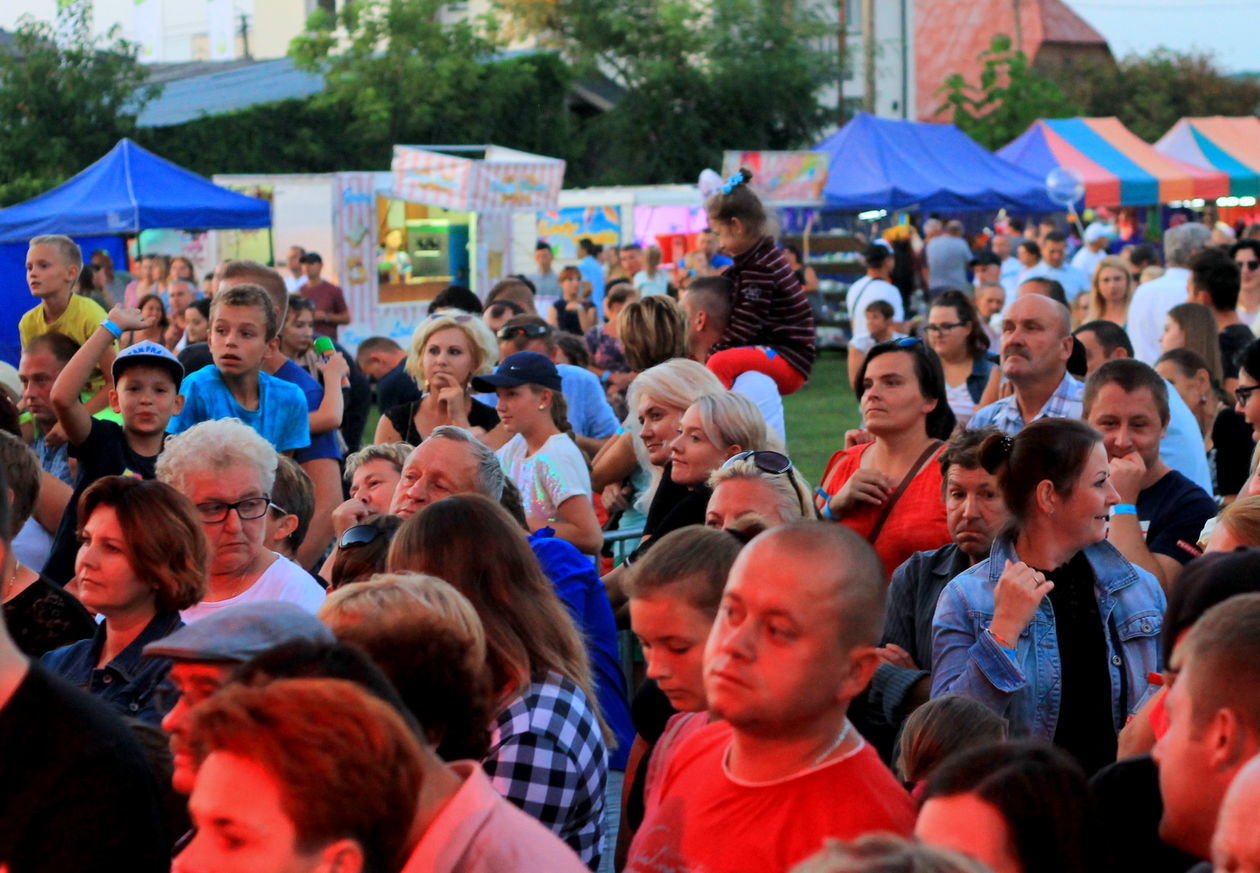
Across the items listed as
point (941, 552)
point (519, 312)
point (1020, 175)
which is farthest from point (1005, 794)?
point (1020, 175)

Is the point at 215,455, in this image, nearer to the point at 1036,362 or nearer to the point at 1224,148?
the point at 1036,362

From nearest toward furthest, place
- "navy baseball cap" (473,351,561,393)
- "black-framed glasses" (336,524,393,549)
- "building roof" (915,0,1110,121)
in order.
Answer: "black-framed glasses" (336,524,393,549)
"navy baseball cap" (473,351,561,393)
"building roof" (915,0,1110,121)

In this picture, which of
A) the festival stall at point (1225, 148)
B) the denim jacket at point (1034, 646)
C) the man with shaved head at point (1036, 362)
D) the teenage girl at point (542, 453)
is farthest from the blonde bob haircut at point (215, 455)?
the festival stall at point (1225, 148)

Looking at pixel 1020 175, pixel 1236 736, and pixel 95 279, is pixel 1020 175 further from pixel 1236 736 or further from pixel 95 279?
pixel 1236 736

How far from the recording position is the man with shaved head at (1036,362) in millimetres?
6449

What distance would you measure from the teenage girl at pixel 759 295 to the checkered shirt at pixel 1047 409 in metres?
1.13

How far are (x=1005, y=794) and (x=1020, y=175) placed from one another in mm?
25127

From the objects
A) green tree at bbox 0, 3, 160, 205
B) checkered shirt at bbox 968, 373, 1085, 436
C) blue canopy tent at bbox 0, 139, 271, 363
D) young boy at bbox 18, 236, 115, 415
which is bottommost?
checkered shirt at bbox 968, 373, 1085, 436

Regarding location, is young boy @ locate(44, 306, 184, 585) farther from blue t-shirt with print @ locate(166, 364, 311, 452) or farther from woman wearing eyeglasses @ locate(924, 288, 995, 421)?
woman wearing eyeglasses @ locate(924, 288, 995, 421)

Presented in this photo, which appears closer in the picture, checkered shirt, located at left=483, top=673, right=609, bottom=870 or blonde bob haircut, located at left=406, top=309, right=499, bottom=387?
checkered shirt, located at left=483, top=673, right=609, bottom=870

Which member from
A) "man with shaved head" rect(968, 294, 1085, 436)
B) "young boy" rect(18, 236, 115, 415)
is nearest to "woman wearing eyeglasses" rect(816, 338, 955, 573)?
"man with shaved head" rect(968, 294, 1085, 436)

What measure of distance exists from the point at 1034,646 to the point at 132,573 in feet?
7.38

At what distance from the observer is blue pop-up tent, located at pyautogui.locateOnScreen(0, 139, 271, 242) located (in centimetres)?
1648

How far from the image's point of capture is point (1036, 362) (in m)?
6.46
